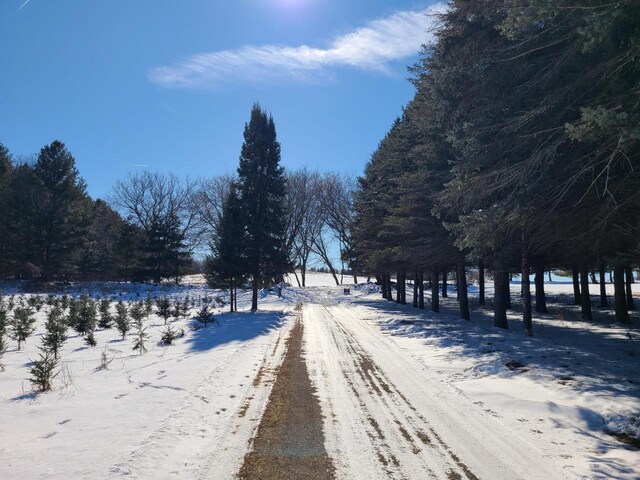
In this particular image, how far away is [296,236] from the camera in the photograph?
187ft

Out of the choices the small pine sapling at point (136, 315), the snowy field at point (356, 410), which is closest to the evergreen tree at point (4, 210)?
the small pine sapling at point (136, 315)

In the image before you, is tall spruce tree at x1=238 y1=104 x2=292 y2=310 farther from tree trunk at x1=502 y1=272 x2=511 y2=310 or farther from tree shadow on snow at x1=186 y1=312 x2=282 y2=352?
tree trunk at x1=502 y1=272 x2=511 y2=310

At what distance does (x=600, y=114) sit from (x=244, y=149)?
23.6 m

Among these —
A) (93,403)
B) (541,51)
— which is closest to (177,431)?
(93,403)

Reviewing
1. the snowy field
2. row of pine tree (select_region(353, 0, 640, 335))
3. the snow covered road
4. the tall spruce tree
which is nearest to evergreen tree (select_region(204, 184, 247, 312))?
the tall spruce tree

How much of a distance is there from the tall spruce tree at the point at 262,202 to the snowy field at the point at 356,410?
14161mm

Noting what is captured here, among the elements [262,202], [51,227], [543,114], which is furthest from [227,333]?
[51,227]

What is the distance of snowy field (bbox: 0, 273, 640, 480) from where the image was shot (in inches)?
168

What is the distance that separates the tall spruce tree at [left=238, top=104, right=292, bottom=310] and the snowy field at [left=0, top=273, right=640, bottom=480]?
1416 centimetres

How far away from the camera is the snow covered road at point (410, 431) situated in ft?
13.8

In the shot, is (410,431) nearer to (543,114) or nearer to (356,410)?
(356,410)

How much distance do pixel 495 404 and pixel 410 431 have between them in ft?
6.66

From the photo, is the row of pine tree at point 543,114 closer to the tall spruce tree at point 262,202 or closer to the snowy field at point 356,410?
the snowy field at point 356,410

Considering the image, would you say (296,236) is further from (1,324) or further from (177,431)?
(177,431)
